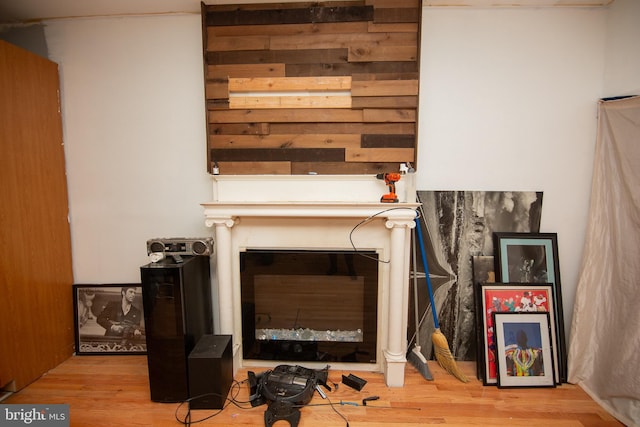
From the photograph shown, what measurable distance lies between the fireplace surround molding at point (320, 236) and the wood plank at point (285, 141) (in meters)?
0.24

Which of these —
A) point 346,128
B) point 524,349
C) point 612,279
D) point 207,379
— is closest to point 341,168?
point 346,128

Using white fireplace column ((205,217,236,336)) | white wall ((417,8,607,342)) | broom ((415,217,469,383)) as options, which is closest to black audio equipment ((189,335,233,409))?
white fireplace column ((205,217,236,336))

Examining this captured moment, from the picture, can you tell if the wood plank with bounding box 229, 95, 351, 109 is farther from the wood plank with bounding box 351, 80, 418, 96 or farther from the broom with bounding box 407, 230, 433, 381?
the broom with bounding box 407, 230, 433, 381

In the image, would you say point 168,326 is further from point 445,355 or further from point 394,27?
point 394,27

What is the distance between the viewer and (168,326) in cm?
156

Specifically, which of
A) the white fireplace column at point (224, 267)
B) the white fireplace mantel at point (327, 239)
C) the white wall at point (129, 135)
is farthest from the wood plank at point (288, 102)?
the white fireplace column at point (224, 267)

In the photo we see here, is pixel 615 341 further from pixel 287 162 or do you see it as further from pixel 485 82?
pixel 287 162

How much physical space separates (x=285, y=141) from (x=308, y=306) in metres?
1.13

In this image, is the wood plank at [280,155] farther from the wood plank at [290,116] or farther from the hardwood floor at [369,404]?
the hardwood floor at [369,404]

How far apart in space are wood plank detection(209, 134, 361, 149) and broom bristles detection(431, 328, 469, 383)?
137cm

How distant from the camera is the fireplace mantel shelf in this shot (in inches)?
64.5

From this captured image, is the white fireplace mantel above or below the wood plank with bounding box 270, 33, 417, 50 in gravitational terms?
below

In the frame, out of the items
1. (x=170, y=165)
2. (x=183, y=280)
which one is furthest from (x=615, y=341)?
(x=170, y=165)

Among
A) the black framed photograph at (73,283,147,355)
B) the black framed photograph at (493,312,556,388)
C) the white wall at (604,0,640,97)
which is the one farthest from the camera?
the black framed photograph at (73,283,147,355)
